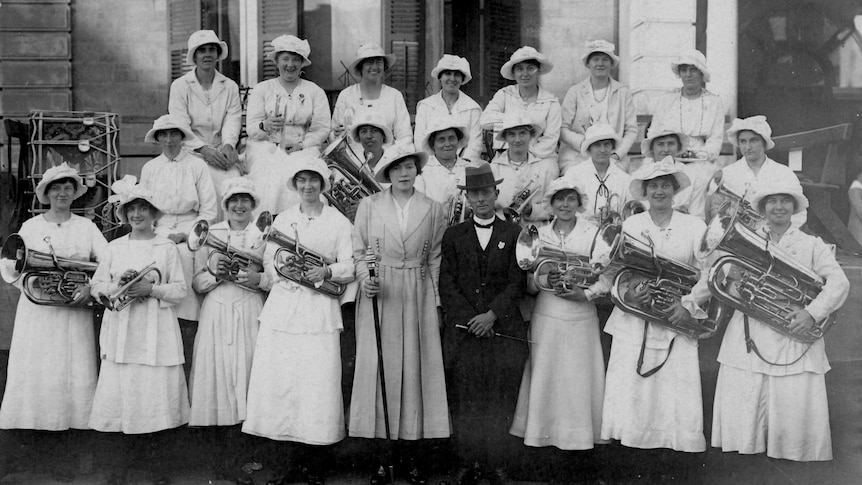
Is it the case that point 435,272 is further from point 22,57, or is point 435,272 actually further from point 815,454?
point 22,57

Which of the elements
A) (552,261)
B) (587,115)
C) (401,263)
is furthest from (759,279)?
(587,115)

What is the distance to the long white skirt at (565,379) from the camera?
639cm

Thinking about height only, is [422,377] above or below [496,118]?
below

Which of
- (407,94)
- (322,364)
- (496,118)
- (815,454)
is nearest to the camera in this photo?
(815,454)

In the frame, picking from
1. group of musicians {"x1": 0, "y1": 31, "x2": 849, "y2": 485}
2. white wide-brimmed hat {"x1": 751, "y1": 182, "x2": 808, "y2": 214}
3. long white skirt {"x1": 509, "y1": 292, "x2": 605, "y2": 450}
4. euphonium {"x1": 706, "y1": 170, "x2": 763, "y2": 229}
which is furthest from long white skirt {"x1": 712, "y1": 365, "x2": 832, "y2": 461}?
white wide-brimmed hat {"x1": 751, "y1": 182, "x2": 808, "y2": 214}

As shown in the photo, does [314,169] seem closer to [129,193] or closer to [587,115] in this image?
[129,193]

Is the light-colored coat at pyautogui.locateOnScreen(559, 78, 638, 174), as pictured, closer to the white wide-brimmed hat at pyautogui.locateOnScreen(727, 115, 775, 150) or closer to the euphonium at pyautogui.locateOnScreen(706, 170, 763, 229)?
the euphonium at pyautogui.locateOnScreen(706, 170, 763, 229)

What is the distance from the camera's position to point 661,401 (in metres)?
6.27

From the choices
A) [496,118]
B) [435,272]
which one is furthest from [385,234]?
[496,118]

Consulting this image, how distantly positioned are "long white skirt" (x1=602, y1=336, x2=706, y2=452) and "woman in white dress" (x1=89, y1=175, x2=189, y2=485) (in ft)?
10.2

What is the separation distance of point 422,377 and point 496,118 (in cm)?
242

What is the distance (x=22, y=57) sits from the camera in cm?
1228

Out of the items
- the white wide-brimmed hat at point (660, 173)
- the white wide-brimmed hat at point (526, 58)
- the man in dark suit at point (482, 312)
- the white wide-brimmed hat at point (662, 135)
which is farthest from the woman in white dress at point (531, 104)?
the man in dark suit at point (482, 312)

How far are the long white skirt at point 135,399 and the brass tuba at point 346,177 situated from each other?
1.84 meters
